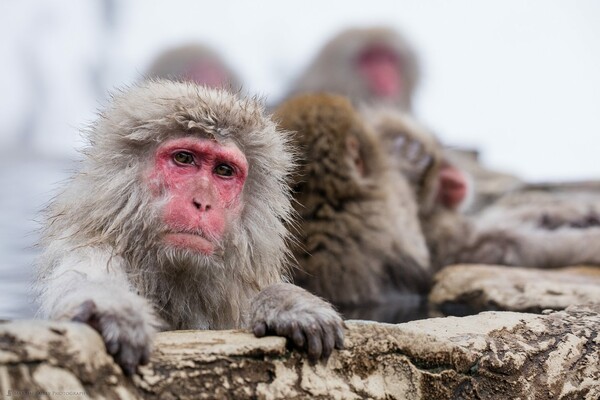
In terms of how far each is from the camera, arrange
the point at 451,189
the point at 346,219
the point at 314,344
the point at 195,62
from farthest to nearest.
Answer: the point at 195,62 < the point at 451,189 < the point at 346,219 < the point at 314,344

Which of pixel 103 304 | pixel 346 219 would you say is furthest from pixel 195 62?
pixel 103 304

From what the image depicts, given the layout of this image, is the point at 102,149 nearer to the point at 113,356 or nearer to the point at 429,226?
the point at 113,356

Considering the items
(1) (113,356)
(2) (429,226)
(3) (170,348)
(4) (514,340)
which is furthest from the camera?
(2) (429,226)

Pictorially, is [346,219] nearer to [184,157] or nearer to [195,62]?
[184,157]

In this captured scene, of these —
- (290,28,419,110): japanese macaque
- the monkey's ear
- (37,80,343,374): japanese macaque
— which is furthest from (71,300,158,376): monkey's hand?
(290,28,419,110): japanese macaque

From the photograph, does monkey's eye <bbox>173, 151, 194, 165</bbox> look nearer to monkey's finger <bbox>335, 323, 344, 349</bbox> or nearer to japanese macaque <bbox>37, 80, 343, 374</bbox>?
japanese macaque <bbox>37, 80, 343, 374</bbox>

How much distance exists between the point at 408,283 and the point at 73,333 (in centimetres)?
348

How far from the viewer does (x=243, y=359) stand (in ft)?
7.57

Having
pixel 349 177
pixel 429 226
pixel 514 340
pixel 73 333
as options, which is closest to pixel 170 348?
pixel 73 333

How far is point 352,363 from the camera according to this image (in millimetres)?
2506

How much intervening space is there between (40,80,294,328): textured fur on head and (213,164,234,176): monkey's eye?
0.11m

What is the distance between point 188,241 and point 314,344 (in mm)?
635

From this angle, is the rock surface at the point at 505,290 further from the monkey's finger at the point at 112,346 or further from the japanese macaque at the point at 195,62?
the japanese macaque at the point at 195,62

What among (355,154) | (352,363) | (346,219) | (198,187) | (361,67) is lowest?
(346,219)
